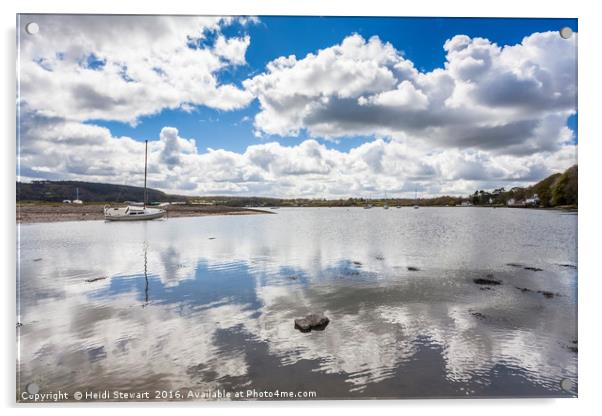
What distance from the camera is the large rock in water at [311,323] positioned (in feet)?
16.6

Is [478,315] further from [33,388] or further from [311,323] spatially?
[33,388]

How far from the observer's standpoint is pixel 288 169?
6.81m

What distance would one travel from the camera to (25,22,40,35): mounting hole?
4688 millimetres

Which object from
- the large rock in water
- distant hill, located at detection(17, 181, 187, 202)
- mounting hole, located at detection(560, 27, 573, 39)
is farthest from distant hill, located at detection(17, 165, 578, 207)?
the large rock in water

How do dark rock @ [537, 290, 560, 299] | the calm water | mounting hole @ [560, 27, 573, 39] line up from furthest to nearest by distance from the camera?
dark rock @ [537, 290, 560, 299]
mounting hole @ [560, 27, 573, 39]
the calm water

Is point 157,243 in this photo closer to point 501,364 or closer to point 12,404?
point 12,404

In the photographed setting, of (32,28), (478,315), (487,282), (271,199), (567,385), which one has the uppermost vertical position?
(32,28)

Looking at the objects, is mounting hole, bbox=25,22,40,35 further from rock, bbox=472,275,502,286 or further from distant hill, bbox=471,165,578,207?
rock, bbox=472,275,502,286

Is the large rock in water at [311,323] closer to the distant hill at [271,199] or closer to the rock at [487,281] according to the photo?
the distant hill at [271,199]

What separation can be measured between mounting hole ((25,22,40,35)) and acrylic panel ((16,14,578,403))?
0.09 ft

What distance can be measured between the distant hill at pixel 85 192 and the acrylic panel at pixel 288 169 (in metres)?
0.05

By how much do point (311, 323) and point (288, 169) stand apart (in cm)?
338

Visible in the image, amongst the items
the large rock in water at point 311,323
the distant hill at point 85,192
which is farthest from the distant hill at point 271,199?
the large rock in water at point 311,323

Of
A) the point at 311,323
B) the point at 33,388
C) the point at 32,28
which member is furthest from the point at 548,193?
the point at 32,28
